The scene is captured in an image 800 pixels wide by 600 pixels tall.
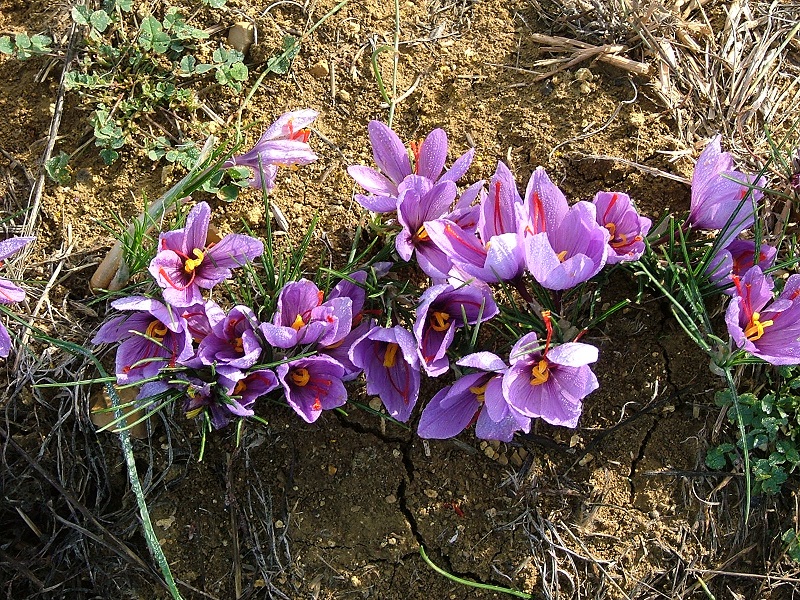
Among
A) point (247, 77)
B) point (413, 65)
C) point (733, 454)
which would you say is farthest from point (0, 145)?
point (733, 454)

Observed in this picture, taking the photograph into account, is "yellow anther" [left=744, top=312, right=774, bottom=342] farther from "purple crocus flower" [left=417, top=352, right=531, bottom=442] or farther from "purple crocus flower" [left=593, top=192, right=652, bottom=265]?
"purple crocus flower" [left=417, top=352, right=531, bottom=442]

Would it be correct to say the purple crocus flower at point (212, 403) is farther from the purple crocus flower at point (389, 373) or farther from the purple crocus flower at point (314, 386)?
the purple crocus flower at point (389, 373)

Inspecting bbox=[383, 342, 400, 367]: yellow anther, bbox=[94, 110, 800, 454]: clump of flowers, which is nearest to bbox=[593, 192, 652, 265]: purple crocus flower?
bbox=[94, 110, 800, 454]: clump of flowers

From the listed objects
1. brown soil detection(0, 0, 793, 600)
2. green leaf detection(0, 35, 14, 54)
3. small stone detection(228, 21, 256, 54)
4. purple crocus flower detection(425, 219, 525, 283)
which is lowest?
brown soil detection(0, 0, 793, 600)

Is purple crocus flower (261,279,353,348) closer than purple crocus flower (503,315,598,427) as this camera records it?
No

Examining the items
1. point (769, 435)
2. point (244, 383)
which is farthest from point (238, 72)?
point (769, 435)

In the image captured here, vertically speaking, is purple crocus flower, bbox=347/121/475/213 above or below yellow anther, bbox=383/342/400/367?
above

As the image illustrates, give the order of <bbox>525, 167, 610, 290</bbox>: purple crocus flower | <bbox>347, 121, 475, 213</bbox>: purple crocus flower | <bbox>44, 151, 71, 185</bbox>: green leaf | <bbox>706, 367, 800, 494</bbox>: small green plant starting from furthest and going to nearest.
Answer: <bbox>44, 151, 71, 185</bbox>: green leaf → <bbox>706, 367, 800, 494</bbox>: small green plant → <bbox>347, 121, 475, 213</bbox>: purple crocus flower → <bbox>525, 167, 610, 290</bbox>: purple crocus flower

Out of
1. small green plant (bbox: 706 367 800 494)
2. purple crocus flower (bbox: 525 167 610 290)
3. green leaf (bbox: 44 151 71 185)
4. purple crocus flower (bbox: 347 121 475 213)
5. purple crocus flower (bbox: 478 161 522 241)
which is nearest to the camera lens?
purple crocus flower (bbox: 525 167 610 290)

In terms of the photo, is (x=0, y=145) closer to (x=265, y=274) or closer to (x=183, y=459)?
(x=265, y=274)
